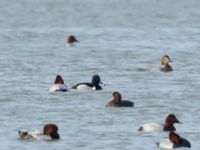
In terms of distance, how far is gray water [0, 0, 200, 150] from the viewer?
22.8 meters

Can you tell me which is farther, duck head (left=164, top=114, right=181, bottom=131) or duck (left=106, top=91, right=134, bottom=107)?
duck (left=106, top=91, right=134, bottom=107)

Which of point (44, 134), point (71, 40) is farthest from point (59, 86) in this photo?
point (71, 40)

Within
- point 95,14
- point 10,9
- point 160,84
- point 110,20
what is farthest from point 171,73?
point 10,9

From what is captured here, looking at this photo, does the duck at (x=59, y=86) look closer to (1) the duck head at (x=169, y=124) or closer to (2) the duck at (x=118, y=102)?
(2) the duck at (x=118, y=102)

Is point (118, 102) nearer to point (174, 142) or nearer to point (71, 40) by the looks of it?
point (174, 142)

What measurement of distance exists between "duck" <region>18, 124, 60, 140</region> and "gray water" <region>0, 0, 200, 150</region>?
128 mm

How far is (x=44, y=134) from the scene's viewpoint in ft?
72.7

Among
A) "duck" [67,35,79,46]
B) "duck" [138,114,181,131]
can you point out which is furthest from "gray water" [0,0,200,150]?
"duck" [67,35,79,46]

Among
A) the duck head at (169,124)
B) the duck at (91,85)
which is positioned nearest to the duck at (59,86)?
the duck at (91,85)

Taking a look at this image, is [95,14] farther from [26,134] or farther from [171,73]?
[26,134]

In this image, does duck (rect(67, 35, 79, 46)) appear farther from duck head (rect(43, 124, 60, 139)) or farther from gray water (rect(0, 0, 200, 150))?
duck head (rect(43, 124, 60, 139))

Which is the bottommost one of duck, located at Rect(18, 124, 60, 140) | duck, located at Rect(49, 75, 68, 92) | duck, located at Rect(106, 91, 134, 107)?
duck, located at Rect(18, 124, 60, 140)

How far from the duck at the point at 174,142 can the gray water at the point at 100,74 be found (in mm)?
147

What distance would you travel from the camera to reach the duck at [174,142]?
2108 cm
